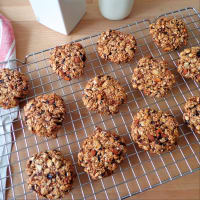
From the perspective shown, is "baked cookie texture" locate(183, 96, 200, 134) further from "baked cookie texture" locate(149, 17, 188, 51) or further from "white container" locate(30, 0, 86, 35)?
"white container" locate(30, 0, 86, 35)

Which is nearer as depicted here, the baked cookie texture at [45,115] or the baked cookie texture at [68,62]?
the baked cookie texture at [45,115]

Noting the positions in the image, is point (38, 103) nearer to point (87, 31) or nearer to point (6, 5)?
point (87, 31)

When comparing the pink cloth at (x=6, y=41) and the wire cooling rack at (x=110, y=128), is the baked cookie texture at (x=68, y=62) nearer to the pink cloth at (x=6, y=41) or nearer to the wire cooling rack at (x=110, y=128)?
the wire cooling rack at (x=110, y=128)

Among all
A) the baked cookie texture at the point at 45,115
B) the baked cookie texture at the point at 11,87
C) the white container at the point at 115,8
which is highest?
the white container at the point at 115,8

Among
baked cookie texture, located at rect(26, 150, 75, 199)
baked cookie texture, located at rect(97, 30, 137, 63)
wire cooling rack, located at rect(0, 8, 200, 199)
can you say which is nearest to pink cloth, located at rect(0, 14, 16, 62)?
wire cooling rack, located at rect(0, 8, 200, 199)

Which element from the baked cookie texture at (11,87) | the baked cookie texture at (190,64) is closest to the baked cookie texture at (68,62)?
the baked cookie texture at (11,87)

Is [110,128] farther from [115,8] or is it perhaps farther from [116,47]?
[115,8]
